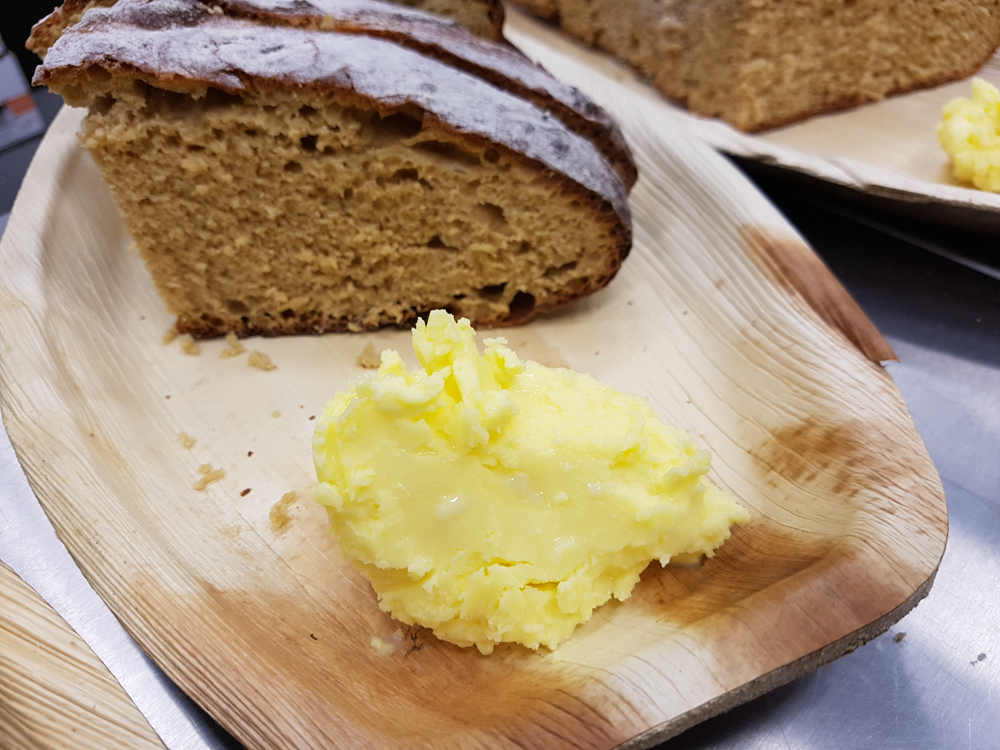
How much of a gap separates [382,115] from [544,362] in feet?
1.84

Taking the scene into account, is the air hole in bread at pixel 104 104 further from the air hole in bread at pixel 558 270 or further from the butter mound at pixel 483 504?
the air hole in bread at pixel 558 270

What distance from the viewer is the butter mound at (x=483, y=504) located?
92 centimetres

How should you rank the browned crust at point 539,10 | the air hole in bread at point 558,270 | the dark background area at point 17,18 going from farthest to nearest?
the browned crust at point 539,10, the dark background area at point 17,18, the air hole in bread at point 558,270

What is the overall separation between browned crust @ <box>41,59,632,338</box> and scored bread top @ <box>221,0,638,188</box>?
0.20 meters

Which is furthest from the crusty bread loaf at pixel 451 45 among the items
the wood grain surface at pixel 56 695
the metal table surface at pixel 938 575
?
the wood grain surface at pixel 56 695

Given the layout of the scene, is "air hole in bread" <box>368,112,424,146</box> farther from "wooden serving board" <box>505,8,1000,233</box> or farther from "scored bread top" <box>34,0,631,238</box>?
"wooden serving board" <box>505,8,1000,233</box>

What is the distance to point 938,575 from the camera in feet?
3.92

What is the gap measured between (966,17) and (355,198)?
1.98 meters

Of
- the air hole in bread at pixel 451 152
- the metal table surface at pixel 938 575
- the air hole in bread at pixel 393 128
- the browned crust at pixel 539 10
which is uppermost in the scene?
the browned crust at pixel 539 10

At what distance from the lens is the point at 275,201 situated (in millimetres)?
1391

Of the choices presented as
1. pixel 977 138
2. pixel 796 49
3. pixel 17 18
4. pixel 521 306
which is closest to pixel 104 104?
pixel 521 306

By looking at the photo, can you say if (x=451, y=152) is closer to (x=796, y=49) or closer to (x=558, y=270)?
(x=558, y=270)

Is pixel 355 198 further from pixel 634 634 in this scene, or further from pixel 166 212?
pixel 634 634

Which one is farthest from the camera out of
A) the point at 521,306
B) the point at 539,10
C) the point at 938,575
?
the point at 539,10
